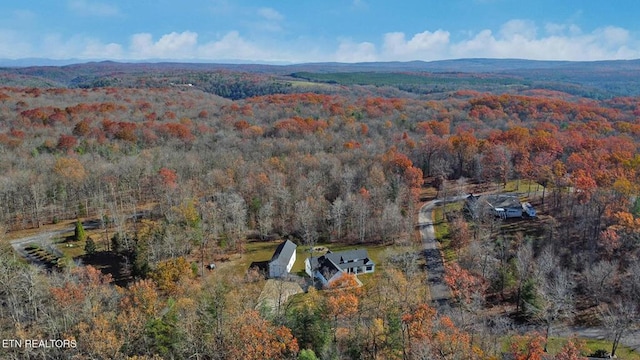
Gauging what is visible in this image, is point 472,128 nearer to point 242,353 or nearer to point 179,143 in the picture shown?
point 179,143

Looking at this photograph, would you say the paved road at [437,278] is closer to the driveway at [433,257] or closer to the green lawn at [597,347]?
the driveway at [433,257]

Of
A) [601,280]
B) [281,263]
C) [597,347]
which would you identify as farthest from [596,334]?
[281,263]

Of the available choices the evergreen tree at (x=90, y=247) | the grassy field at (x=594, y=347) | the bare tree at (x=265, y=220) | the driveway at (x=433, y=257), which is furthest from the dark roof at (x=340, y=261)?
the evergreen tree at (x=90, y=247)

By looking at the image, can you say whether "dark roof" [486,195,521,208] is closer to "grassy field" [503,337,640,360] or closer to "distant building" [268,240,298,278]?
"grassy field" [503,337,640,360]

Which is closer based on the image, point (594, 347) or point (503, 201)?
point (594, 347)

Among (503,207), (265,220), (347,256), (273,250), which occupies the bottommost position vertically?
(273,250)

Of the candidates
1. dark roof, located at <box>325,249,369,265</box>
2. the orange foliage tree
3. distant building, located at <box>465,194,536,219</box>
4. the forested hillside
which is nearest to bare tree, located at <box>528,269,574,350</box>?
the forested hillside

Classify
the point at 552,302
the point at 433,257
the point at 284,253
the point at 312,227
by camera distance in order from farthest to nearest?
the point at 312,227
the point at 433,257
the point at 284,253
the point at 552,302

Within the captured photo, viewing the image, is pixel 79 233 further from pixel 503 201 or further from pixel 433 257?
pixel 503 201
